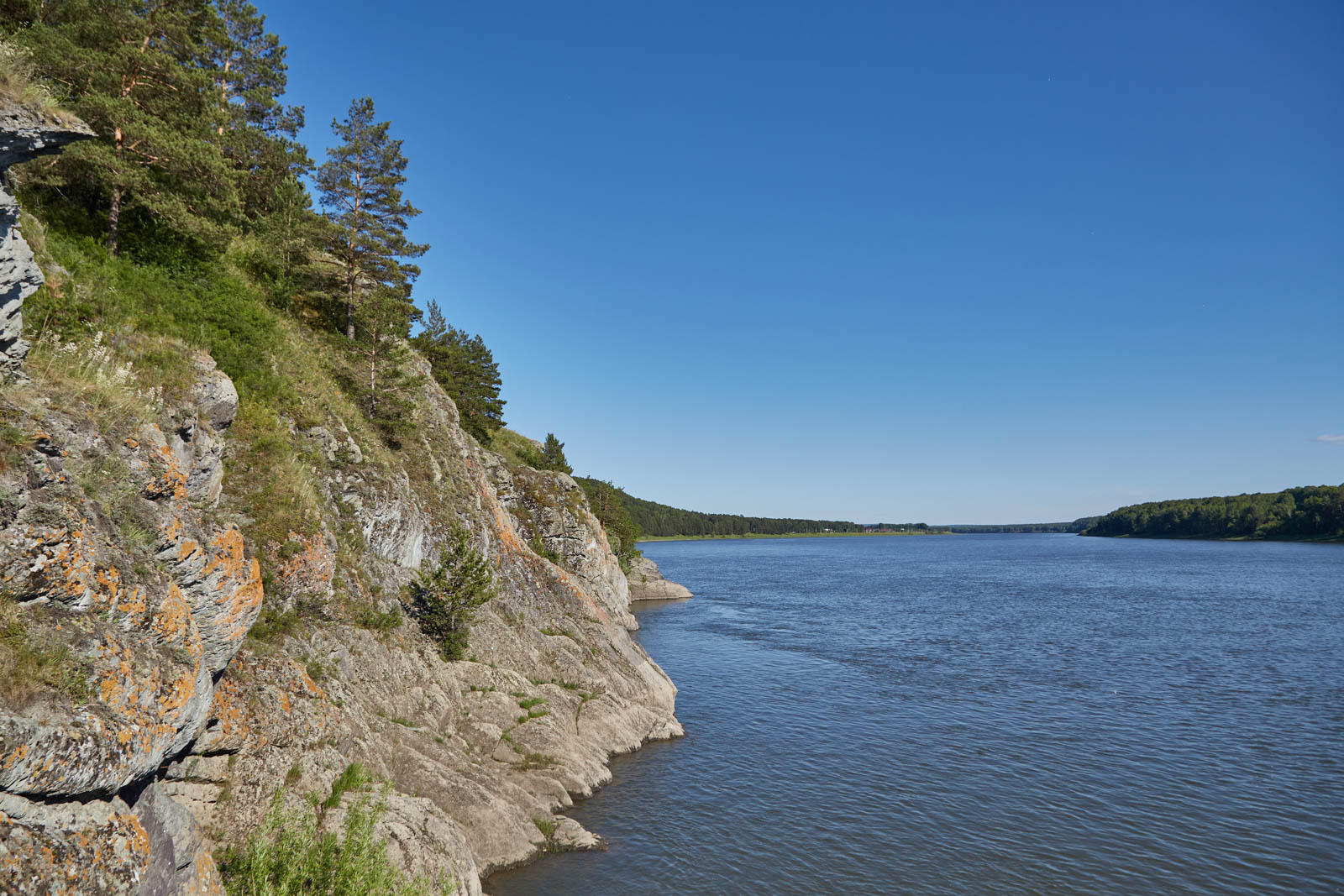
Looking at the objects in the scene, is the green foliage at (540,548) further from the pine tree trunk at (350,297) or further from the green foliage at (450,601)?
the pine tree trunk at (350,297)

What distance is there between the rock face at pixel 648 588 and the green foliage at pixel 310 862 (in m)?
71.4

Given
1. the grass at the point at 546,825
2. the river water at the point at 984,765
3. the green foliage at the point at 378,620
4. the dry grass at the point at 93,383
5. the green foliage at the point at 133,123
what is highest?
the green foliage at the point at 133,123

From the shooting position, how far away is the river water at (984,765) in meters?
19.9

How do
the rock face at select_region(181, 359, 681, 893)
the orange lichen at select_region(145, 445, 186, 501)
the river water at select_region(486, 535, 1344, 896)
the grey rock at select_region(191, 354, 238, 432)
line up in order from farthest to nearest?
the river water at select_region(486, 535, 1344, 896), the grey rock at select_region(191, 354, 238, 432), the rock face at select_region(181, 359, 681, 893), the orange lichen at select_region(145, 445, 186, 501)

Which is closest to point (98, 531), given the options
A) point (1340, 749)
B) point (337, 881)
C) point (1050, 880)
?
point (337, 881)

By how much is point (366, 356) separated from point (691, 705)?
2563cm

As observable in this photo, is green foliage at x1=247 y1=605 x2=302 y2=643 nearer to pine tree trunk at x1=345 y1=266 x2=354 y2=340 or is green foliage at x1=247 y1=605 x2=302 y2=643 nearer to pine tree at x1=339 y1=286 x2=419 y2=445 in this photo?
pine tree at x1=339 y1=286 x2=419 y2=445

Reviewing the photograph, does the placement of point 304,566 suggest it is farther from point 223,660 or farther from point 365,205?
point 365,205

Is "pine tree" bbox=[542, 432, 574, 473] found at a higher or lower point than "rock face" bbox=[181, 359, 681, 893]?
higher

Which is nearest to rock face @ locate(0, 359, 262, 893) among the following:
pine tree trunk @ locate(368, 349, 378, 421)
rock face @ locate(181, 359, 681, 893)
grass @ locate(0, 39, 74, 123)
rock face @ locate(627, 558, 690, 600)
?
rock face @ locate(181, 359, 681, 893)

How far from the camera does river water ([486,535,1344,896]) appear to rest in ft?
65.4

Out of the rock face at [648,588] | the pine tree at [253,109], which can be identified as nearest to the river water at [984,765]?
the rock face at [648,588]

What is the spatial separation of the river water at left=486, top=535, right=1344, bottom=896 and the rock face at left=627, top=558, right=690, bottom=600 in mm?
23279

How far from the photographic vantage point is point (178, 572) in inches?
494
